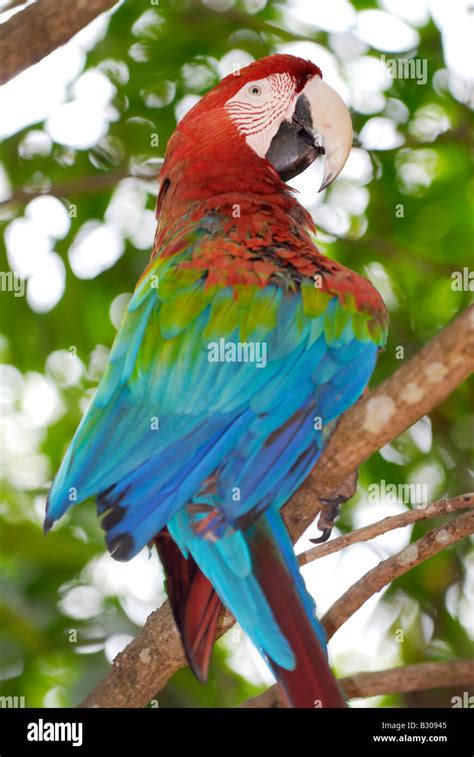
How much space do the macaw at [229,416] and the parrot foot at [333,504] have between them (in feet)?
0.49

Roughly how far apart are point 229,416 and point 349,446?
0.19 m

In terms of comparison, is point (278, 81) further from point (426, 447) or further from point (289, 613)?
point (289, 613)

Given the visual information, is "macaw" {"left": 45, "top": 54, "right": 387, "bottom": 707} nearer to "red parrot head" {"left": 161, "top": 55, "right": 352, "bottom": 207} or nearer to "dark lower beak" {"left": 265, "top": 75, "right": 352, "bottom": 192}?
"red parrot head" {"left": 161, "top": 55, "right": 352, "bottom": 207}

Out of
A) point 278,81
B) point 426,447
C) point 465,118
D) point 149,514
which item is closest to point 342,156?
point 278,81

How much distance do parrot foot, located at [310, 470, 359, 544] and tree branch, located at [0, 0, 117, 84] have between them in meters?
0.90

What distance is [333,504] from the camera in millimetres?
1565

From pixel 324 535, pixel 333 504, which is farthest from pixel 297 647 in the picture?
pixel 324 535

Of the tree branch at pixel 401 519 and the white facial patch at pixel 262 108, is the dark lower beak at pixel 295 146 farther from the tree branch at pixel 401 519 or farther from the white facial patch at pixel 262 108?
the tree branch at pixel 401 519

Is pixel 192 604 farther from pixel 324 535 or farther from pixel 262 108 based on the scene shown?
pixel 262 108

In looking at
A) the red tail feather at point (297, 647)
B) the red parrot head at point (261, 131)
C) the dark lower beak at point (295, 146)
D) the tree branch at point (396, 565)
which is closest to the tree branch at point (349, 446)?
the tree branch at point (396, 565)

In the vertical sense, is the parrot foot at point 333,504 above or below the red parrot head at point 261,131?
below

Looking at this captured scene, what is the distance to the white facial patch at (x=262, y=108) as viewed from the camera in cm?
189

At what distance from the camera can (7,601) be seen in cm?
204
